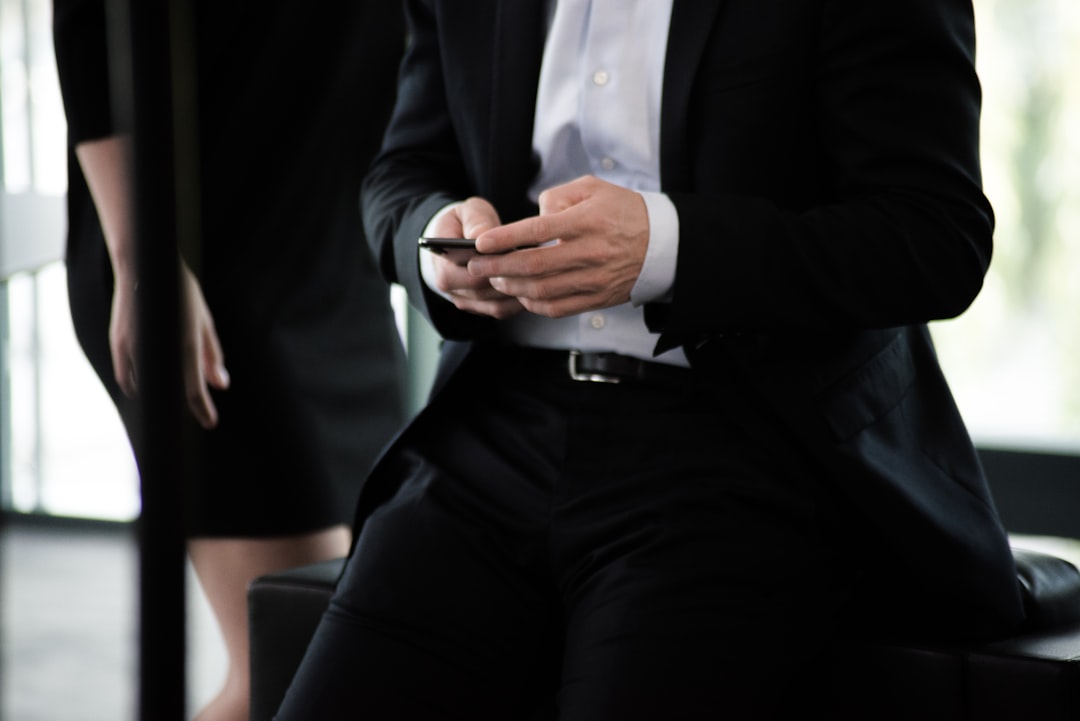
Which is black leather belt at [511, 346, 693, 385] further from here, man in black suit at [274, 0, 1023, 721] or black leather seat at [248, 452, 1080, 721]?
black leather seat at [248, 452, 1080, 721]

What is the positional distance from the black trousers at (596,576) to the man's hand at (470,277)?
119mm

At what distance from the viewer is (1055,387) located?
2.90 m

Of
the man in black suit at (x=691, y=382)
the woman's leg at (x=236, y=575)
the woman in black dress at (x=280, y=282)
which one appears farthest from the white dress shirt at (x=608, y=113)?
the woman's leg at (x=236, y=575)

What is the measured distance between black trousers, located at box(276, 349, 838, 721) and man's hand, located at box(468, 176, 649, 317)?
0.16 meters

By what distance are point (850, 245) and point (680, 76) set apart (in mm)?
218

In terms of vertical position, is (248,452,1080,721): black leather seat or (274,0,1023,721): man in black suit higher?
(274,0,1023,721): man in black suit

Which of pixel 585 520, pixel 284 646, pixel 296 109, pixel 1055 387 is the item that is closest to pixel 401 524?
pixel 585 520

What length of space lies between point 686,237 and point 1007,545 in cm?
45

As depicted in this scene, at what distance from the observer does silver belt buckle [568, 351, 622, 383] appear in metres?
1.10

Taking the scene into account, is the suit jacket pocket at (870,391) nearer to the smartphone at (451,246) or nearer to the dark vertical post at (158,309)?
the smartphone at (451,246)

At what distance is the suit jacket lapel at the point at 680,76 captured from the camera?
1.06m

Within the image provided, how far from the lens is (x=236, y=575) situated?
156 centimetres

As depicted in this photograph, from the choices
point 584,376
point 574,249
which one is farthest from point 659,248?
point 584,376

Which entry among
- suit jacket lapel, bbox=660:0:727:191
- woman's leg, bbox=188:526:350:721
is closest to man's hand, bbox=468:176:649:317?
suit jacket lapel, bbox=660:0:727:191
